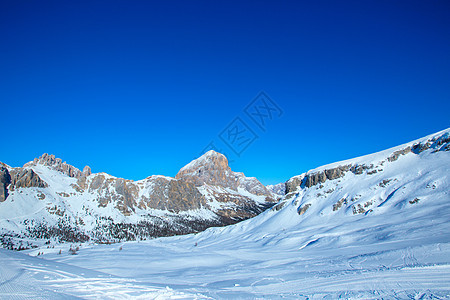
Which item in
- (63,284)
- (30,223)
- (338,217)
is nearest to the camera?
(63,284)

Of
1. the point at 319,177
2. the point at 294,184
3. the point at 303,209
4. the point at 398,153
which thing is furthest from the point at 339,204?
the point at 294,184

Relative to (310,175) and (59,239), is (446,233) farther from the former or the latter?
(59,239)

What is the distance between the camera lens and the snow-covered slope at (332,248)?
11156 mm

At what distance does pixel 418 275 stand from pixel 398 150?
216 feet

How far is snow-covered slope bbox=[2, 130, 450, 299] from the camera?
439 inches

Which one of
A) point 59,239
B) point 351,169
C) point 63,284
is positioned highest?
point 351,169

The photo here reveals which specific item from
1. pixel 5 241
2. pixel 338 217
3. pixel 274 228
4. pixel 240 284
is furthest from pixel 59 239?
pixel 240 284

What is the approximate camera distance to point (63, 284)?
8922mm

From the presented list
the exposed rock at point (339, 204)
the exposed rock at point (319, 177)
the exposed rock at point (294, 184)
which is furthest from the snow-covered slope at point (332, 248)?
the exposed rock at point (294, 184)

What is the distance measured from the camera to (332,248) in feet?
99.6

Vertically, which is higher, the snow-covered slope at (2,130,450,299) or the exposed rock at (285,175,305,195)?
the exposed rock at (285,175,305,195)

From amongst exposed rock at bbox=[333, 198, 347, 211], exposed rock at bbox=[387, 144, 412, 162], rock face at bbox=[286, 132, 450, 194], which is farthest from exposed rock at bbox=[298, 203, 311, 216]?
exposed rock at bbox=[387, 144, 412, 162]

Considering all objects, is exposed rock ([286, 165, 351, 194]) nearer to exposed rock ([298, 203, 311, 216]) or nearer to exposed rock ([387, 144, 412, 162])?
exposed rock ([387, 144, 412, 162])

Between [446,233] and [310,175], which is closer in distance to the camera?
[446,233]
